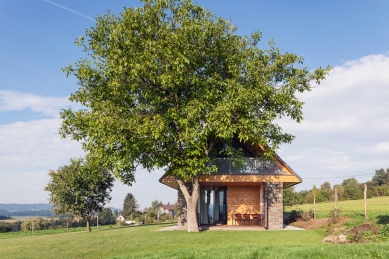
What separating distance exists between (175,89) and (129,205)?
77.1 m

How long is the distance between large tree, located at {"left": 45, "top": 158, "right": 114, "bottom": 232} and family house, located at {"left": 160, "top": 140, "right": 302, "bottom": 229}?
10245mm

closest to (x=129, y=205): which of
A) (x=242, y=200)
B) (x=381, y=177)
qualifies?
(x=381, y=177)

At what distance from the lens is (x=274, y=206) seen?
19.9 metres

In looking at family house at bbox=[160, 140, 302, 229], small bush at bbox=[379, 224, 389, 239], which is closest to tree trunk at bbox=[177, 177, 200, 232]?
family house at bbox=[160, 140, 302, 229]

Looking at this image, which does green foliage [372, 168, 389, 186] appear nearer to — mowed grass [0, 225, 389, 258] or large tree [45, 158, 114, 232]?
large tree [45, 158, 114, 232]

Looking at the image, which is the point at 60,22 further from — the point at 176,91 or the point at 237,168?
the point at 237,168

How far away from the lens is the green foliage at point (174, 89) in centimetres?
1529

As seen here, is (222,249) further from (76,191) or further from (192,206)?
(76,191)

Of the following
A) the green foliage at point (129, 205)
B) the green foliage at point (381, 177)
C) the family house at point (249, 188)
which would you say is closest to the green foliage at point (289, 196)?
the family house at point (249, 188)

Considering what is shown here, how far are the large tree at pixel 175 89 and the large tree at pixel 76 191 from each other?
11747mm

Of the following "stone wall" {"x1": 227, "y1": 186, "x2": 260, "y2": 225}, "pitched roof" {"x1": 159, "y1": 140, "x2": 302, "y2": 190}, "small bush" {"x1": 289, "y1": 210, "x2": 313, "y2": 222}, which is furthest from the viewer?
"small bush" {"x1": 289, "y1": 210, "x2": 313, "y2": 222}

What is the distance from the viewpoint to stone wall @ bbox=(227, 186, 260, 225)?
21.7 m

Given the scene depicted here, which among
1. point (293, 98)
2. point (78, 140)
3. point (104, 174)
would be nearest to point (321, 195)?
point (104, 174)

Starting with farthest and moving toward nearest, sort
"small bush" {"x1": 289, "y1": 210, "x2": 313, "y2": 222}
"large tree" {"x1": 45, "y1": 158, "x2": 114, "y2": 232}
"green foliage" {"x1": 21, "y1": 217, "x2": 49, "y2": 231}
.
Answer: "green foliage" {"x1": 21, "y1": 217, "x2": 49, "y2": 231} → "large tree" {"x1": 45, "y1": 158, "x2": 114, "y2": 232} → "small bush" {"x1": 289, "y1": 210, "x2": 313, "y2": 222}
